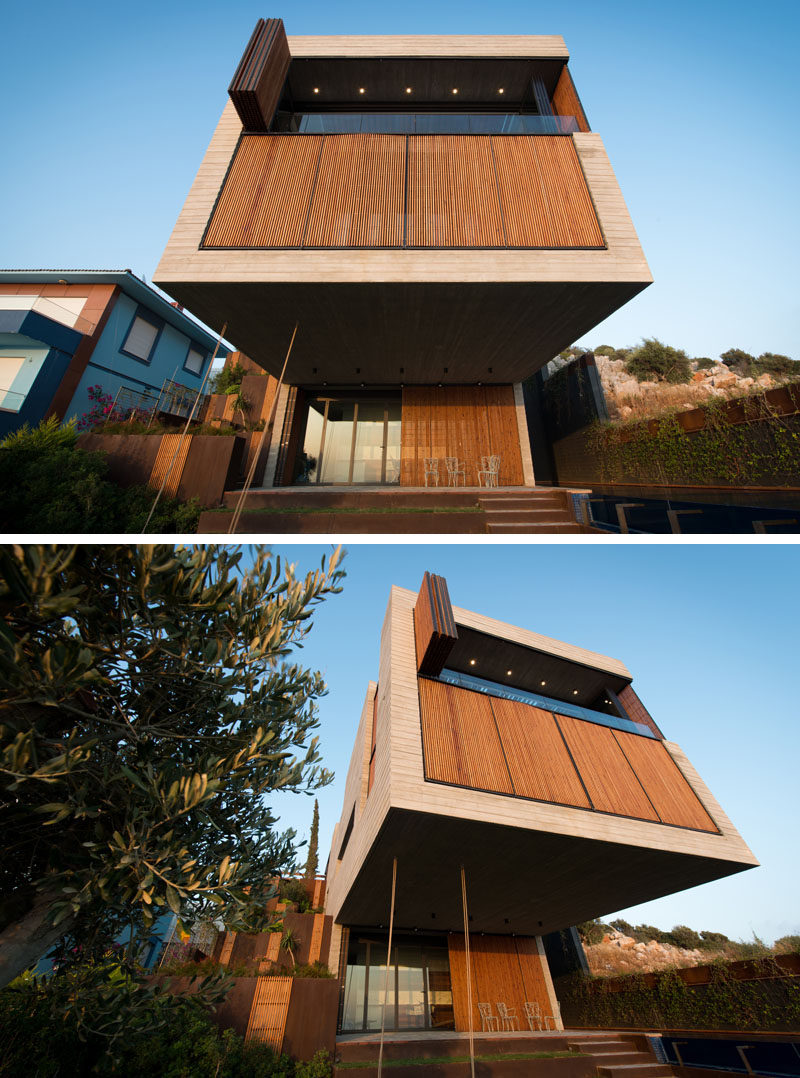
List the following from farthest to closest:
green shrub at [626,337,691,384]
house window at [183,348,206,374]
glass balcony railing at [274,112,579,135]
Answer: house window at [183,348,206,374]
green shrub at [626,337,691,384]
glass balcony railing at [274,112,579,135]

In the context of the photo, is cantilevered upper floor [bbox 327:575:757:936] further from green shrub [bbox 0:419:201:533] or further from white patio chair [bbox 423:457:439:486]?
green shrub [bbox 0:419:201:533]

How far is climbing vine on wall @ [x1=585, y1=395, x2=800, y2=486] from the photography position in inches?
305

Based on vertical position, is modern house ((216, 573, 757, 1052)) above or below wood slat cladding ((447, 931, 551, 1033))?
above

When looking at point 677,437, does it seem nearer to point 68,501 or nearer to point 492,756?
point 492,756

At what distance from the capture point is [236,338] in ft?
32.8

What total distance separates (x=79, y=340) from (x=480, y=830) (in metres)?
18.2

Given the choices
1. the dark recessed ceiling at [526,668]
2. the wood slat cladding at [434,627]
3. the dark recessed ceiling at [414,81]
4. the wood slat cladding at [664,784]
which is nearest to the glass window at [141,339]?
the dark recessed ceiling at [414,81]

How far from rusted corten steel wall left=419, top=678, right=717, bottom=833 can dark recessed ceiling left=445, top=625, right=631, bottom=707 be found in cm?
200

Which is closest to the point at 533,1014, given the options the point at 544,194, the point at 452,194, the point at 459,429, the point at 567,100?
the point at 459,429

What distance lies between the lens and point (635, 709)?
11219mm

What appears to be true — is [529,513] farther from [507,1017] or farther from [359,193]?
[507,1017]

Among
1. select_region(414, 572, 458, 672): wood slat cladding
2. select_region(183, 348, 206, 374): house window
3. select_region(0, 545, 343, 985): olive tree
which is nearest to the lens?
select_region(0, 545, 343, 985): olive tree

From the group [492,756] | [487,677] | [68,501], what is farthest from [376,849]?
[68,501]

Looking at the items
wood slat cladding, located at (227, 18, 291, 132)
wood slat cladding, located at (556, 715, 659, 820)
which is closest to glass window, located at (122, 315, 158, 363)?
wood slat cladding, located at (227, 18, 291, 132)
